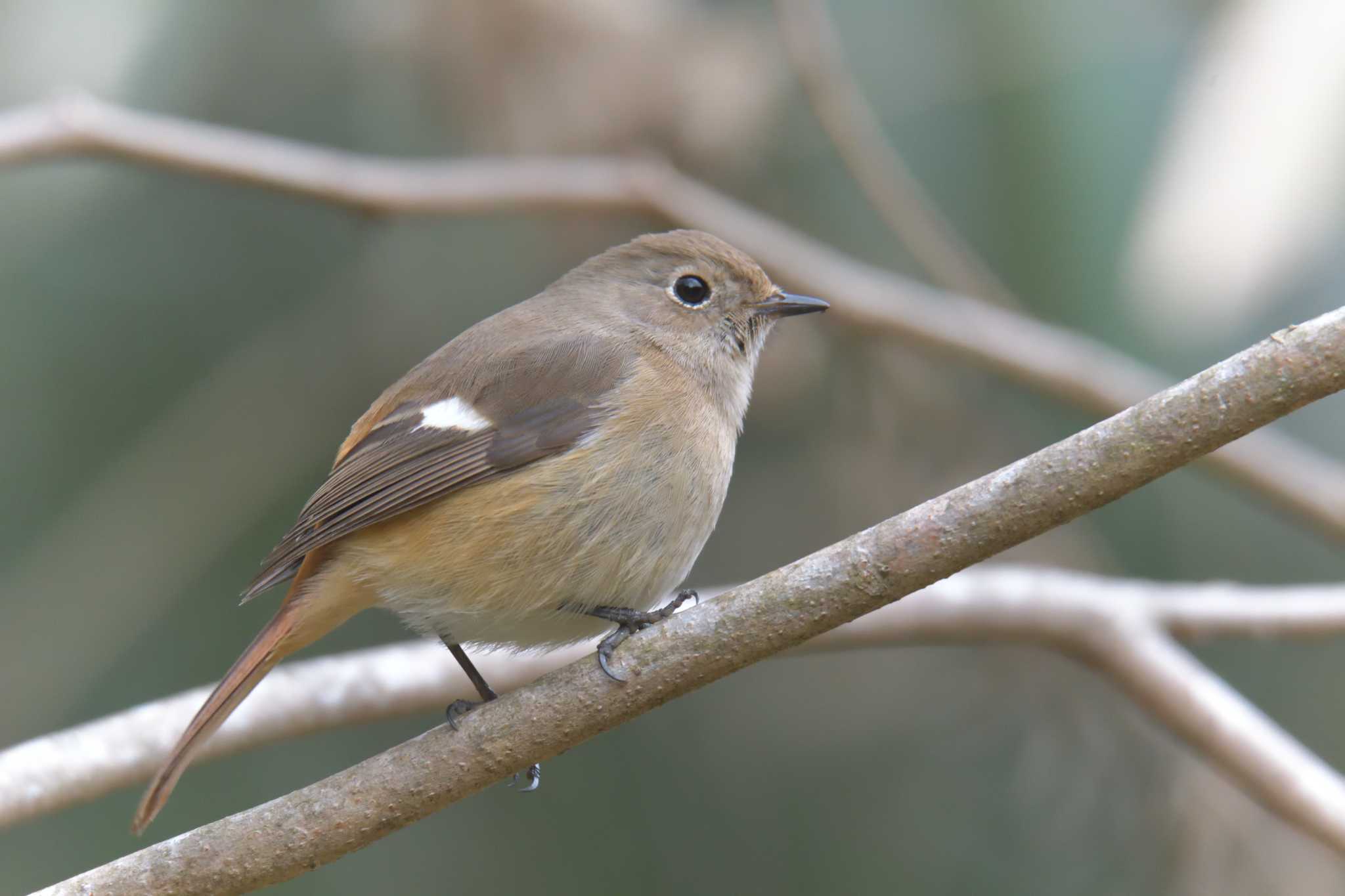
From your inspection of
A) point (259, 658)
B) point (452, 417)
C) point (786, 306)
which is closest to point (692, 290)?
point (786, 306)

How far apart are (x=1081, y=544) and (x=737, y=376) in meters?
2.31

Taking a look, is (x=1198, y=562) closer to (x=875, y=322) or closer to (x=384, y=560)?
(x=875, y=322)

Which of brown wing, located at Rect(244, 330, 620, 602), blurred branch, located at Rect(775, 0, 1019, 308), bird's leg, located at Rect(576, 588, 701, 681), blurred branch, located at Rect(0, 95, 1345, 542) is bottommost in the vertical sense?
bird's leg, located at Rect(576, 588, 701, 681)

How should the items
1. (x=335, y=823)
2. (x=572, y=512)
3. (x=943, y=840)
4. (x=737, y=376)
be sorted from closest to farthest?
(x=335, y=823)
(x=572, y=512)
(x=737, y=376)
(x=943, y=840)

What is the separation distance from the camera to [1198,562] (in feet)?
16.0

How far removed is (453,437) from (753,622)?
1.02 metres

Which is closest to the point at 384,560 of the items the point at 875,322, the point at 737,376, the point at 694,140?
the point at 737,376

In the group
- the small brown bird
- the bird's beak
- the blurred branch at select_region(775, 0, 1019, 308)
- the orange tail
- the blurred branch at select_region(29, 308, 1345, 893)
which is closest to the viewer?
the blurred branch at select_region(29, 308, 1345, 893)

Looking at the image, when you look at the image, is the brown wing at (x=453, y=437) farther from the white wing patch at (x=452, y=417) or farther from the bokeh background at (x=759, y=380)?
the bokeh background at (x=759, y=380)

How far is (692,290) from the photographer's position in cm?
338

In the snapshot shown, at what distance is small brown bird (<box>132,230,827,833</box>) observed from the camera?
8.86 ft

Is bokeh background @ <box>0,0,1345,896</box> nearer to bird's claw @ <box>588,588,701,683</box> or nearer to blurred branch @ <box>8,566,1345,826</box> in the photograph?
blurred branch @ <box>8,566,1345,826</box>

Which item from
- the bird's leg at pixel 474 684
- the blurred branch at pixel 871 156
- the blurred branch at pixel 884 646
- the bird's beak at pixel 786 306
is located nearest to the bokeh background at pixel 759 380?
the blurred branch at pixel 871 156

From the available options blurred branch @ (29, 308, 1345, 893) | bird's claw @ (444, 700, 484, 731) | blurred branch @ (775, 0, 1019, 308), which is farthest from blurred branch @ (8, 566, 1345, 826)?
blurred branch @ (775, 0, 1019, 308)
